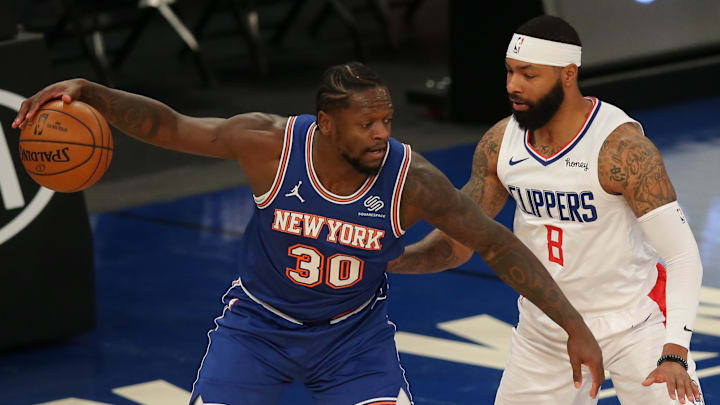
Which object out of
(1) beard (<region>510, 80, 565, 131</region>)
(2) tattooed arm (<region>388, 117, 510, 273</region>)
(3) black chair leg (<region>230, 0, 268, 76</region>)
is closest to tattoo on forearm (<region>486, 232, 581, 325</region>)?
(2) tattooed arm (<region>388, 117, 510, 273</region>)

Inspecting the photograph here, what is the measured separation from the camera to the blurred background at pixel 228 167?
6.98 m

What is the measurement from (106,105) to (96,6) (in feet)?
33.2

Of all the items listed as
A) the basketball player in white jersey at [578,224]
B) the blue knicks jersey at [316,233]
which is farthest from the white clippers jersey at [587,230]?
the blue knicks jersey at [316,233]

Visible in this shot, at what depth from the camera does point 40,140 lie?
4.48 metres

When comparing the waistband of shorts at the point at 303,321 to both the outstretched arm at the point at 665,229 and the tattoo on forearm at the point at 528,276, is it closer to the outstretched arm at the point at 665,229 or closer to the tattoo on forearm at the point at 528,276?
the tattoo on forearm at the point at 528,276

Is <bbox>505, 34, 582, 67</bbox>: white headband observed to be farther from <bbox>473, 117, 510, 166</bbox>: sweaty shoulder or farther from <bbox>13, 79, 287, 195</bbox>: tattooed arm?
<bbox>13, 79, 287, 195</bbox>: tattooed arm

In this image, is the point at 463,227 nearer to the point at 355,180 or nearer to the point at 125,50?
the point at 355,180

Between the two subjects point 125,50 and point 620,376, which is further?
point 125,50

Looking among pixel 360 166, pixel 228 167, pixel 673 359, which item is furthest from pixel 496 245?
pixel 228 167

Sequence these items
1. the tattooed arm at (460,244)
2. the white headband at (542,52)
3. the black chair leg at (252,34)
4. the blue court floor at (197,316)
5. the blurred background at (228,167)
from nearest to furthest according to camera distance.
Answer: the white headband at (542,52) < the tattooed arm at (460,244) < the blue court floor at (197,316) < the blurred background at (228,167) < the black chair leg at (252,34)

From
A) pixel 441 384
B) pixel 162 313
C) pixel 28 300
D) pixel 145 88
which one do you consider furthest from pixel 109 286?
pixel 145 88

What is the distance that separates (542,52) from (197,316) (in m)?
3.62

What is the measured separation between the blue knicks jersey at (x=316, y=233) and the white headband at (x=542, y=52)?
0.69 m

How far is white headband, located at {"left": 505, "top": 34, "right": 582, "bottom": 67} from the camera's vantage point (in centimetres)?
489
